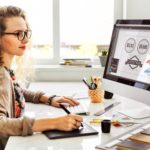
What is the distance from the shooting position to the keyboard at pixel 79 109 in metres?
1.71

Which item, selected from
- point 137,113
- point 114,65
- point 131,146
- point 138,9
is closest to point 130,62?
point 114,65

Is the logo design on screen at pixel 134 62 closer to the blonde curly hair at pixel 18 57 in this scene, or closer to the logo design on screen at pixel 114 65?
the logo design on screen at pixel 114 65

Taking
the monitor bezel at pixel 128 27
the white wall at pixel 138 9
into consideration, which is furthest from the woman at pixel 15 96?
the white wall at pixel 138 9

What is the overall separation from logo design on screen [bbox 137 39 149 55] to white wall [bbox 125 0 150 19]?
4.14 feet

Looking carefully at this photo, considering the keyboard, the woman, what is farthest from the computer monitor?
the woman

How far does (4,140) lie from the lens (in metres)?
1.48

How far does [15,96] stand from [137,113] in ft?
1.93

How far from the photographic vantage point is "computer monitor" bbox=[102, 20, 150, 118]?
1611 mm

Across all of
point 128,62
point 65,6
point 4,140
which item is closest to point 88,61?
point 65,6

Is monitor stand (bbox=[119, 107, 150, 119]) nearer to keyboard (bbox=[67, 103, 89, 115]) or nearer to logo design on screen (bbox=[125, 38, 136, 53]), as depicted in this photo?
keyboard (bbox=[67, 103, 89, 115])

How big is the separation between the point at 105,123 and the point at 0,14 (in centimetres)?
77

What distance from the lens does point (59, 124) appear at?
1401 millimetres

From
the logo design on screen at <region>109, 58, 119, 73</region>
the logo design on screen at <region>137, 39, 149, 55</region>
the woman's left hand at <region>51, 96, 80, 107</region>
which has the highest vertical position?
the logo design on screen at <region>137, 39, 149, 55</region>

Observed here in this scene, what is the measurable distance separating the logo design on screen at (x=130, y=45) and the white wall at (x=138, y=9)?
1177 mm
